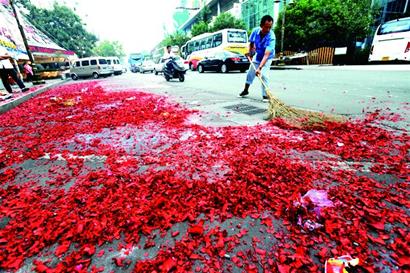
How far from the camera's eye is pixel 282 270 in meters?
1.19

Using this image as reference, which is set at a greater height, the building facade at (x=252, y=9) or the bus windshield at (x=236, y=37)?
the building facade at (x=252, y=9)

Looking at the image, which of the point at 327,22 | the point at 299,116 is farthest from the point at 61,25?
the point at 299,116

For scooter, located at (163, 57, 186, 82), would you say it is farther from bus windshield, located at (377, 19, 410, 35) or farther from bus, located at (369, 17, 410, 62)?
bus windshield, located at (377, 19, 410, 35)

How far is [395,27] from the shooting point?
38.9 feet

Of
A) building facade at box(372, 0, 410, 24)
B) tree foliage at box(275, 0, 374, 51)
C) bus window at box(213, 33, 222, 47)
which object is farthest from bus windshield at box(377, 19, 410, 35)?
building facade at box(372, 0, 410, 24)

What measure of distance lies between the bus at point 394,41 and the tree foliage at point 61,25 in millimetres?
42733

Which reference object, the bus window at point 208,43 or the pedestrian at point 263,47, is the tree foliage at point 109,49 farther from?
the pedestrian at point 263,47

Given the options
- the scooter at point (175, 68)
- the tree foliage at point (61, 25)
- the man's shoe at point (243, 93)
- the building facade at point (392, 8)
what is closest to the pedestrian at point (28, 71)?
the scooter at point (175, 68)

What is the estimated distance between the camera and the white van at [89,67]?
20875mm

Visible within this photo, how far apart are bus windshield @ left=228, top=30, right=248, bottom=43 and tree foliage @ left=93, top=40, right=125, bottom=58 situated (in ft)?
274

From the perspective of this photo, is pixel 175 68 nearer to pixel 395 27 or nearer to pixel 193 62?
pixel 193 62

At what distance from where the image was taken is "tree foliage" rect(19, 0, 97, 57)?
35625 millimetres

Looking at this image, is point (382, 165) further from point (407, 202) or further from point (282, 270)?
point (282, 270)

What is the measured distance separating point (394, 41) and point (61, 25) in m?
45.3
